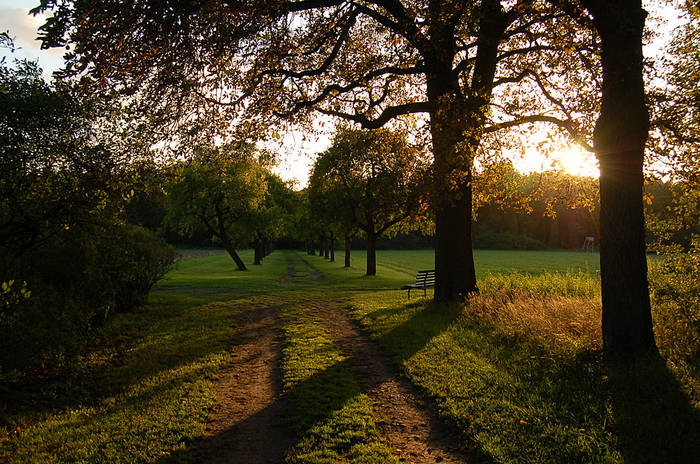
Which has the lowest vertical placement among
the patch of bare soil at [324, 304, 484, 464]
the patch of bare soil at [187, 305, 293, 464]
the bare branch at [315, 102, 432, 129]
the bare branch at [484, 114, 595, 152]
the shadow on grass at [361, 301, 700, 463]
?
the patch of bare soil at [187, 305, 293, 464]

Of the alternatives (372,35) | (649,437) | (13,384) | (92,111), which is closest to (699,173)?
(649,437)

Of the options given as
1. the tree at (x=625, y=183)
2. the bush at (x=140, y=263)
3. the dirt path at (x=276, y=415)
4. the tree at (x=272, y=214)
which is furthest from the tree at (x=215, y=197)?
the tree at (x=625, y=183)

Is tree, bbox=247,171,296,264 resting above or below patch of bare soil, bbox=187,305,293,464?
above

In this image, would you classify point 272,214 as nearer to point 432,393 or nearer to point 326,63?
point 326,63

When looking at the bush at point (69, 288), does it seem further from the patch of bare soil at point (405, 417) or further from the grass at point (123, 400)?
the patch of bare soil at point (405, 417)

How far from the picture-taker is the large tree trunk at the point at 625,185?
22.1ft

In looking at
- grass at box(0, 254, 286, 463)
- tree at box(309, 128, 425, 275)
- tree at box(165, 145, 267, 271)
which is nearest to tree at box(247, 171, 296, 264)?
tree at box(165, 145, 267, 271)

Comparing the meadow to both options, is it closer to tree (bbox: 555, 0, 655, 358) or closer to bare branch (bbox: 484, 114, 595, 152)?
tree (bbox: 555, 0, 655, 358)

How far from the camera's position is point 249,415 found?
5.71 metres

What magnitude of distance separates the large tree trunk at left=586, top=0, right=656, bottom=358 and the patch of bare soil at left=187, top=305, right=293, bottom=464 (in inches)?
222

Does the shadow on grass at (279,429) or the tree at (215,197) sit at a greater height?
the tree at (215,197)

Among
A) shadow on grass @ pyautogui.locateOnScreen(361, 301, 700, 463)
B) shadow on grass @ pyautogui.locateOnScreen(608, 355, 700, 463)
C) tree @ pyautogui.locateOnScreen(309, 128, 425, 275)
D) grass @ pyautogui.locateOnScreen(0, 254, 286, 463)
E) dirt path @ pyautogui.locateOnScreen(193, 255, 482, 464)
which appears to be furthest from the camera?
tree @ pyautogui.locateOnScreen(309, 128, 425, 275)

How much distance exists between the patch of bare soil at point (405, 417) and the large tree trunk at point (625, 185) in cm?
354

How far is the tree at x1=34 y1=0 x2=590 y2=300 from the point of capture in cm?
720
